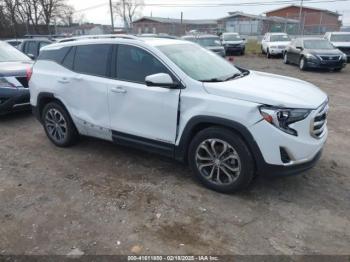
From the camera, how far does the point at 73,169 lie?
488 cm

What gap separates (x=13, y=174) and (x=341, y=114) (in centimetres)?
669

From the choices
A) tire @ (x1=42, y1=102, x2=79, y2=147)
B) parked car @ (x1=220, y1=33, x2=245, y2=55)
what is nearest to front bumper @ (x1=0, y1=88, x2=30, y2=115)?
tire @ (x1=42, y1=102, x2=79, y2=147)

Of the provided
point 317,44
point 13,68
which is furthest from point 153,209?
point 317,44

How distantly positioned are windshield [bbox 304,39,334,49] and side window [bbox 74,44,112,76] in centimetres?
1335

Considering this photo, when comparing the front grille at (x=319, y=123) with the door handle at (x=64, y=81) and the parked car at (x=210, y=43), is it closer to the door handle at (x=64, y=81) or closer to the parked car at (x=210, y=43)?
the door handle at (x=64, y=81)

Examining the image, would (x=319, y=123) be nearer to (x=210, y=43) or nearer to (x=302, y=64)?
(x=302, y=64)

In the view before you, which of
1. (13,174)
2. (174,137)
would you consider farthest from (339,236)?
(13,174)

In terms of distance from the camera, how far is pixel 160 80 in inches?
157

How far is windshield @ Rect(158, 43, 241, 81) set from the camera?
168 inches

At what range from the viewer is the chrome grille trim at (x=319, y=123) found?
3.76 m

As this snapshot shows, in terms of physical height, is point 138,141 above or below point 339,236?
above

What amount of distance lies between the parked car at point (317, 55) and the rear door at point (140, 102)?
12.5 metres

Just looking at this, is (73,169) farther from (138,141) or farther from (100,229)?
(100,229)

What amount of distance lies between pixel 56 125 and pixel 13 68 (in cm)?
276
